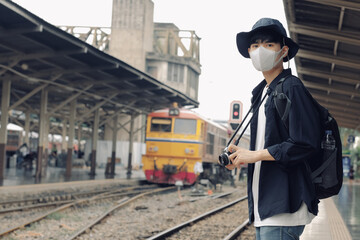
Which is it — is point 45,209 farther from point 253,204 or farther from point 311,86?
point 253,204

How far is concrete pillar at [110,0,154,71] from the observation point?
43178 millimetres

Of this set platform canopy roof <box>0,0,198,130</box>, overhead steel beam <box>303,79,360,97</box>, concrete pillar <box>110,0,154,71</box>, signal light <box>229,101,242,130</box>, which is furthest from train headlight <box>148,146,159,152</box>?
concrete pillar <box>110,0,154,71</box>

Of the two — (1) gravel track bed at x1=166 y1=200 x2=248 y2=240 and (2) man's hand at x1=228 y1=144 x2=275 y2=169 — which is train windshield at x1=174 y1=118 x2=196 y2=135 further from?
(2) man's hand at x1=228 y1=144 x2=275 y2=169

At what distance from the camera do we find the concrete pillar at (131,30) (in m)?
43.2

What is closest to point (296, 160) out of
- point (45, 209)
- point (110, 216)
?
point (110, 216)

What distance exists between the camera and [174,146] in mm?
20859

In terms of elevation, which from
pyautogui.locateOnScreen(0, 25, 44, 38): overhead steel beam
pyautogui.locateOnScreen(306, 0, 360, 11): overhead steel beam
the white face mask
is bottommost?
the white face mask

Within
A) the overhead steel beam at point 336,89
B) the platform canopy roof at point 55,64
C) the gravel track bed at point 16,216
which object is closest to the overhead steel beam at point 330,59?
the overhead steel beam at point 336,89

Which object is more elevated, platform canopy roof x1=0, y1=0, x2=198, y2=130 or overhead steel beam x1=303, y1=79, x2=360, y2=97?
platform canopy roof x1=0, y1=0, x2=198, y2=130

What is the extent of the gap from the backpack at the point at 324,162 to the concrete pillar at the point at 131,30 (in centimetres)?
4090

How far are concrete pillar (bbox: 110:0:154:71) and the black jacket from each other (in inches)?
1610

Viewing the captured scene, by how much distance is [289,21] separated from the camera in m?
11.6

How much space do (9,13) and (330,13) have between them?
7179mm

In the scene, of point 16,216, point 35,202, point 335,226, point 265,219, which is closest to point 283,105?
point 265,219
